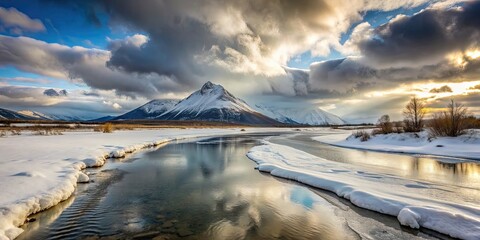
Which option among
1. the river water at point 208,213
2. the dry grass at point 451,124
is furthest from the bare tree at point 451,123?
the river water at point 208,213

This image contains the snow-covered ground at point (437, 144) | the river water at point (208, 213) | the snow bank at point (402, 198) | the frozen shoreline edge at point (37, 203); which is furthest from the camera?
the snow-covered ground at point (437, 144)

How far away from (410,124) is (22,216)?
57.1m

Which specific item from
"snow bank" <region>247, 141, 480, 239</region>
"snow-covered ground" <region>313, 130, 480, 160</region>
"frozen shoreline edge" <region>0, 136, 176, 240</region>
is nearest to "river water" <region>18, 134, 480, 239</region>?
"frozen shoreline edge" <region>0, 136, 176, 240</region>

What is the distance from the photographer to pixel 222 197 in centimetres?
1309

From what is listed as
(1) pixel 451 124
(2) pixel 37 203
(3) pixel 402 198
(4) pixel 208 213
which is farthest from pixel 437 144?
(2) pixel 37 203

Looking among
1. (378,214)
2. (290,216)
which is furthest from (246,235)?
(378,214)

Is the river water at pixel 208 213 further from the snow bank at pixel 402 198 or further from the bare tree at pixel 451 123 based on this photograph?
the bare tree at pixel 451 123

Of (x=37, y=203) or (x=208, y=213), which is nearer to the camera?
(x=37, y=203)

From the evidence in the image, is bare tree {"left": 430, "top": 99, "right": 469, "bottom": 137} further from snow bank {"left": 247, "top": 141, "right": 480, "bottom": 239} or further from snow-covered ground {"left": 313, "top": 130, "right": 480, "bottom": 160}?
snow bank {"left": 247, "top": 141, "right": 480, "bottom": 239}

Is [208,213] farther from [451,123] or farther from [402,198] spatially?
[451,123]

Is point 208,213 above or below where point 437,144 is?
below

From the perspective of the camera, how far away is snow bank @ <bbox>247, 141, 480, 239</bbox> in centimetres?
918

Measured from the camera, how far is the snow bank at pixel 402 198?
9.18 metres

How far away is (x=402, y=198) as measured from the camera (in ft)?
39.1
